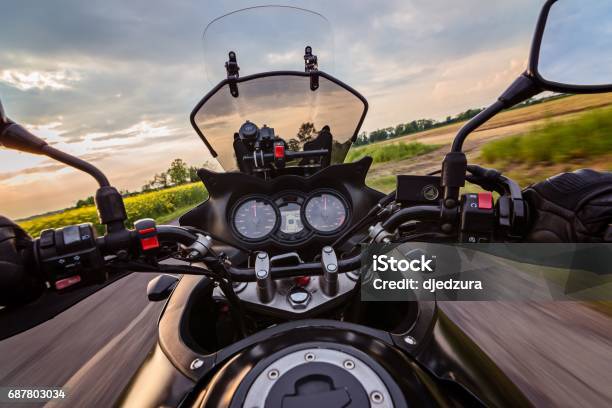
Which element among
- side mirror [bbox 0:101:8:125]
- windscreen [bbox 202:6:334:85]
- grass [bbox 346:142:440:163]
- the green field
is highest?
windscreen [bbox 202:6:334:85]

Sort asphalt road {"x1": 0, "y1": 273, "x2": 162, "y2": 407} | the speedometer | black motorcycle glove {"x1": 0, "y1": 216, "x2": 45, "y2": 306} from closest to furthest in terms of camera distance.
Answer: black motorcycle glove {"x1": 0, "y1": 216, "x2": 45, "y2": 306}
the speedometer
asphalt road {"x1": 0, "y1": 273, "x2": 162, "y2": 407}

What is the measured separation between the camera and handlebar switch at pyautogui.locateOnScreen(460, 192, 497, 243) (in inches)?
40.8

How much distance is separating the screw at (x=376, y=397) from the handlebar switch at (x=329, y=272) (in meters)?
0.62

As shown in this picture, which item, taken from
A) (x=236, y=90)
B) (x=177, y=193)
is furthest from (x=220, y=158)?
(x=177, y=193)

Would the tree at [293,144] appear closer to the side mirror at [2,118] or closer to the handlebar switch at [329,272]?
the handlebar switch at [329,272]

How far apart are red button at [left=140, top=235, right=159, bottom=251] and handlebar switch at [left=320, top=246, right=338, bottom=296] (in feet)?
1.83

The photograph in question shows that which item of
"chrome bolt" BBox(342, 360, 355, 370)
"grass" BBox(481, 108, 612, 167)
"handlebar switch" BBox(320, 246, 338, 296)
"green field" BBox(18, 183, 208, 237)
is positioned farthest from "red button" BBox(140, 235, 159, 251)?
"green field" BBox(18, 183, 208, 237)

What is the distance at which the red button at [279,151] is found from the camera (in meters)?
2.00

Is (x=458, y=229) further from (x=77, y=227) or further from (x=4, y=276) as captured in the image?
(x=4, y=276)

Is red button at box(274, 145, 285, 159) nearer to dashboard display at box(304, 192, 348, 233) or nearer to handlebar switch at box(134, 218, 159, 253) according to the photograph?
dashboard display at box(304, 192, 348, 233)

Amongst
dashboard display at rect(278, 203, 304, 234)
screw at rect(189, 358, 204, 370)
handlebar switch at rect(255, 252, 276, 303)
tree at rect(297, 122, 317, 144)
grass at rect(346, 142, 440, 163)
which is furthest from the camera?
grass at rect(346, 142, 440, 163)

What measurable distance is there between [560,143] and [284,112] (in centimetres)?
773

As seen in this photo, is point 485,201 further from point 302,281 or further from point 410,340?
point 302,281

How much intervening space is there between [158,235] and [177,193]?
2444 centimetres
